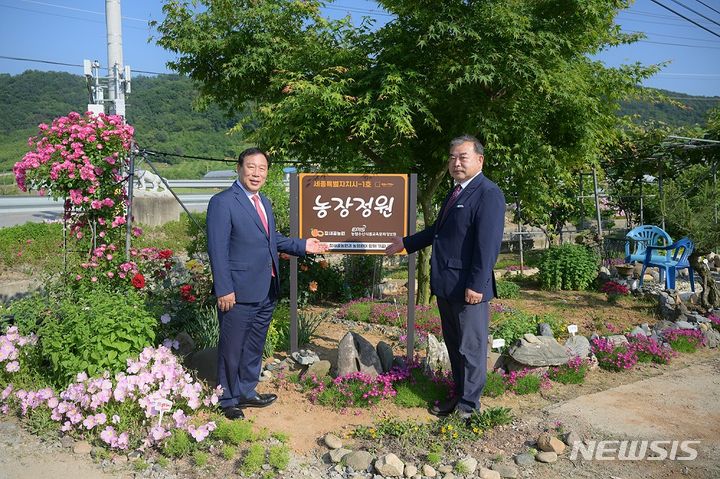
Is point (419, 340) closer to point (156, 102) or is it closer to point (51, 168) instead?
point (51, 168)

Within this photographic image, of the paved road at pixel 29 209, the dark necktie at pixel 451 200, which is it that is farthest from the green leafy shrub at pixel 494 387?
the paved road at pixel 29 209

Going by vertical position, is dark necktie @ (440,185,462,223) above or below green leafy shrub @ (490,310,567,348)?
above

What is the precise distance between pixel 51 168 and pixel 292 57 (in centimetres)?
307

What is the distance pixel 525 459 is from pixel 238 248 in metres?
2.33

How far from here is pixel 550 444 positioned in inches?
147

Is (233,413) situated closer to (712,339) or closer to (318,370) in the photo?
(318,370)

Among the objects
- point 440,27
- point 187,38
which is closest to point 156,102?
point 187,38

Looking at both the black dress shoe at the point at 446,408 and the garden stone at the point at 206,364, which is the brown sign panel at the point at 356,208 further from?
the black dress shoe at the point at 446,408

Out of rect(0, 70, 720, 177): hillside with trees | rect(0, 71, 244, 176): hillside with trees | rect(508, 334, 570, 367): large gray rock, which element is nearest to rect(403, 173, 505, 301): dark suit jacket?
rect(508, 334, 570, 367): large gray rock

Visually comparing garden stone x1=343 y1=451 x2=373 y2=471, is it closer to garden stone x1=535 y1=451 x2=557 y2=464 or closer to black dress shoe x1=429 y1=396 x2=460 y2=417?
black dress shoe x1=429 y1=396 x2=460 y2=417

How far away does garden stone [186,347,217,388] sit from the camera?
4680 mm

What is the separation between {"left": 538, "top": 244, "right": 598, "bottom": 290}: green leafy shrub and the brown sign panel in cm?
440

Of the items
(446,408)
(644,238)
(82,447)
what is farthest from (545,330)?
(644,238)

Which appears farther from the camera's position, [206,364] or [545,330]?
[545,330]
